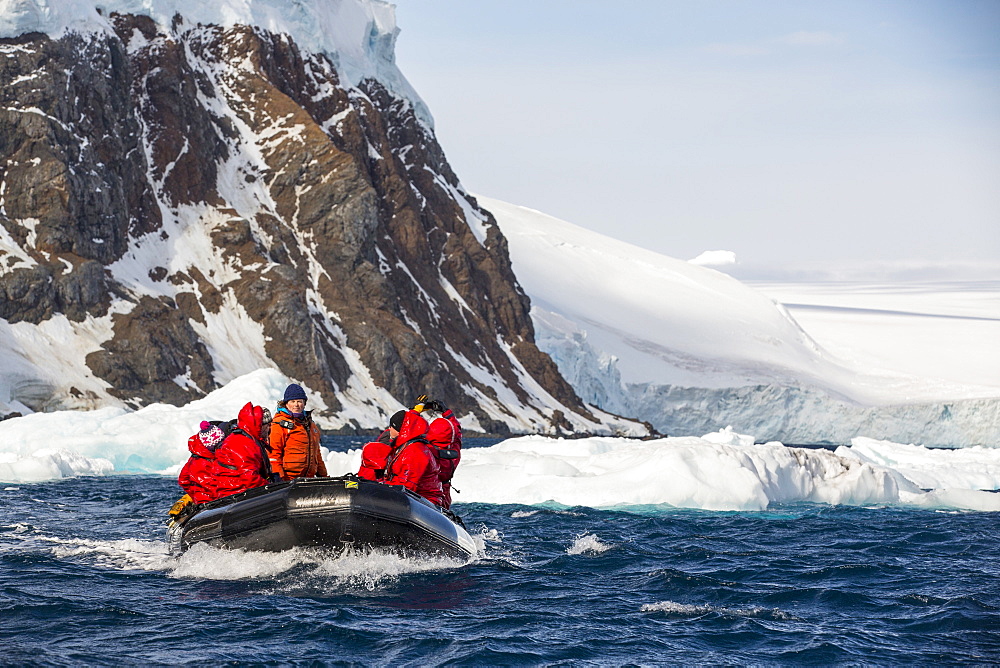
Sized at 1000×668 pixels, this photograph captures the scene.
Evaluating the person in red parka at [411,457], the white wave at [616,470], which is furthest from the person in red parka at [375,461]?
the white wave at [616,470]

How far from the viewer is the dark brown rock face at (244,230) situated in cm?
10925

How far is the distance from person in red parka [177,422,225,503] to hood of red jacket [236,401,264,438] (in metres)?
0.43

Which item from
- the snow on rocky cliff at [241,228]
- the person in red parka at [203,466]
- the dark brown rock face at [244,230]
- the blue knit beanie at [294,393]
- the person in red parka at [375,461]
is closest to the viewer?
the blue knit beanie at [294,393]

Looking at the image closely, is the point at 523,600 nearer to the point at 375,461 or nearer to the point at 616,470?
the point at 375,461

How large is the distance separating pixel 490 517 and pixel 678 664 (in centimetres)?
1609

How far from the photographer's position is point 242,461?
68.1 ft

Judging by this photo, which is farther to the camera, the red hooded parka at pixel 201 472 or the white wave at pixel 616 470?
the white wave at pixel 616 470

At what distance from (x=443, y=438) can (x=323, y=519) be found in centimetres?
433

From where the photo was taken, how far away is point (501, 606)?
17391 millimetres

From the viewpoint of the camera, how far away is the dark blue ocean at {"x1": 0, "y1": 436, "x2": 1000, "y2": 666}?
47.6 feet

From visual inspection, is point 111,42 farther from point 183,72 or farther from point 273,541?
point 273,541

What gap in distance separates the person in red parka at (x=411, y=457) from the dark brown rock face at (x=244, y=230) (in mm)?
85918

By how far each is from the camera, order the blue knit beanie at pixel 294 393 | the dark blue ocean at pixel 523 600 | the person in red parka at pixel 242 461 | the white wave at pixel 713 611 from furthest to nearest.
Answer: the person in red parka at pixel 242 461
the blue knit beanie at pixel 294 393
the white wave at pixel 713 611
the dark blue ocean at pixel 523 600

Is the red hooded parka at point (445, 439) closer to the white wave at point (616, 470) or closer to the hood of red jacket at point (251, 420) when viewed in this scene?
the hood of red jacket at point (251, 420)
